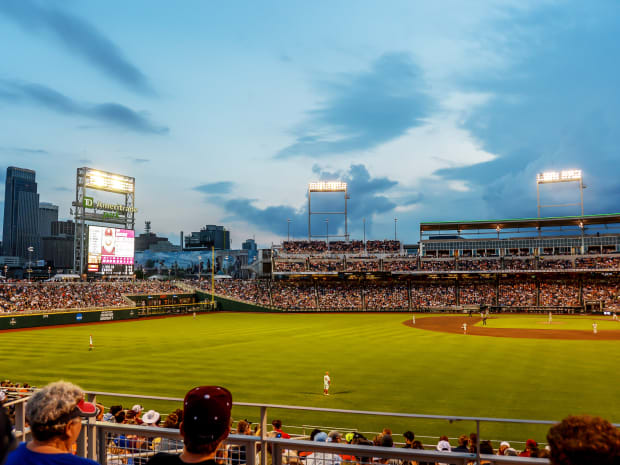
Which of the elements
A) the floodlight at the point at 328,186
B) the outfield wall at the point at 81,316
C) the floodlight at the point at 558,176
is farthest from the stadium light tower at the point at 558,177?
the outfield wall at the point at 81,316

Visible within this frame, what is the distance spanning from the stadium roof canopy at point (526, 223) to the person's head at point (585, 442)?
75010 millimetres

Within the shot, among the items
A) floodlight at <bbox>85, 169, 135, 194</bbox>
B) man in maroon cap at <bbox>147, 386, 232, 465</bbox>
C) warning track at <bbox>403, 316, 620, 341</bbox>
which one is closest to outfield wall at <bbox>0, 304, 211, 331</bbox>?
floodlight at <bbox>85, 169, 135, 194</bbox>

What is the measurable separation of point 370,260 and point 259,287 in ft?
63.6

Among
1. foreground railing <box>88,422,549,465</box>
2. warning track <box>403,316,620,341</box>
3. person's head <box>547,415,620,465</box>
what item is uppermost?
person's head <box>547,415,620,465</box>

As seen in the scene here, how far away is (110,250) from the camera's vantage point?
60.5m

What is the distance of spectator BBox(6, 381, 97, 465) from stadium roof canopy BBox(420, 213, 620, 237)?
75.3 metres

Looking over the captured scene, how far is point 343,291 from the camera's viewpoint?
7338cm

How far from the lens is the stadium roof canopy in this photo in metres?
68.8

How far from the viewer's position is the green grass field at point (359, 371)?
51.0 feet

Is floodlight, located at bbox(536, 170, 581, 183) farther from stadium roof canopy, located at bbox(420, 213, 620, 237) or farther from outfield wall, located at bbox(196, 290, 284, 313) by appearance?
outfield wall, located at bbox(196, 290, 284, 313)

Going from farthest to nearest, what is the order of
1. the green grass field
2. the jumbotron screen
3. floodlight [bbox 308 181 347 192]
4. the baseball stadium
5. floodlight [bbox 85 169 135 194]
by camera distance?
floodlight [bbox 308 181 347 192] < floodlight [bbox 85 169 135 194] < the jumbotron screen < the green grass field < the baseball stadium

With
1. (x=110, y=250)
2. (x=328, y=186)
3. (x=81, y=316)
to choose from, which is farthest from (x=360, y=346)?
(x=328, y=186)

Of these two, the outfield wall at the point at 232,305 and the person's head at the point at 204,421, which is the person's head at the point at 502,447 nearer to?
the person's head at the point at 204,421

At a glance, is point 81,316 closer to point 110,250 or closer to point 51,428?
point 110,250
